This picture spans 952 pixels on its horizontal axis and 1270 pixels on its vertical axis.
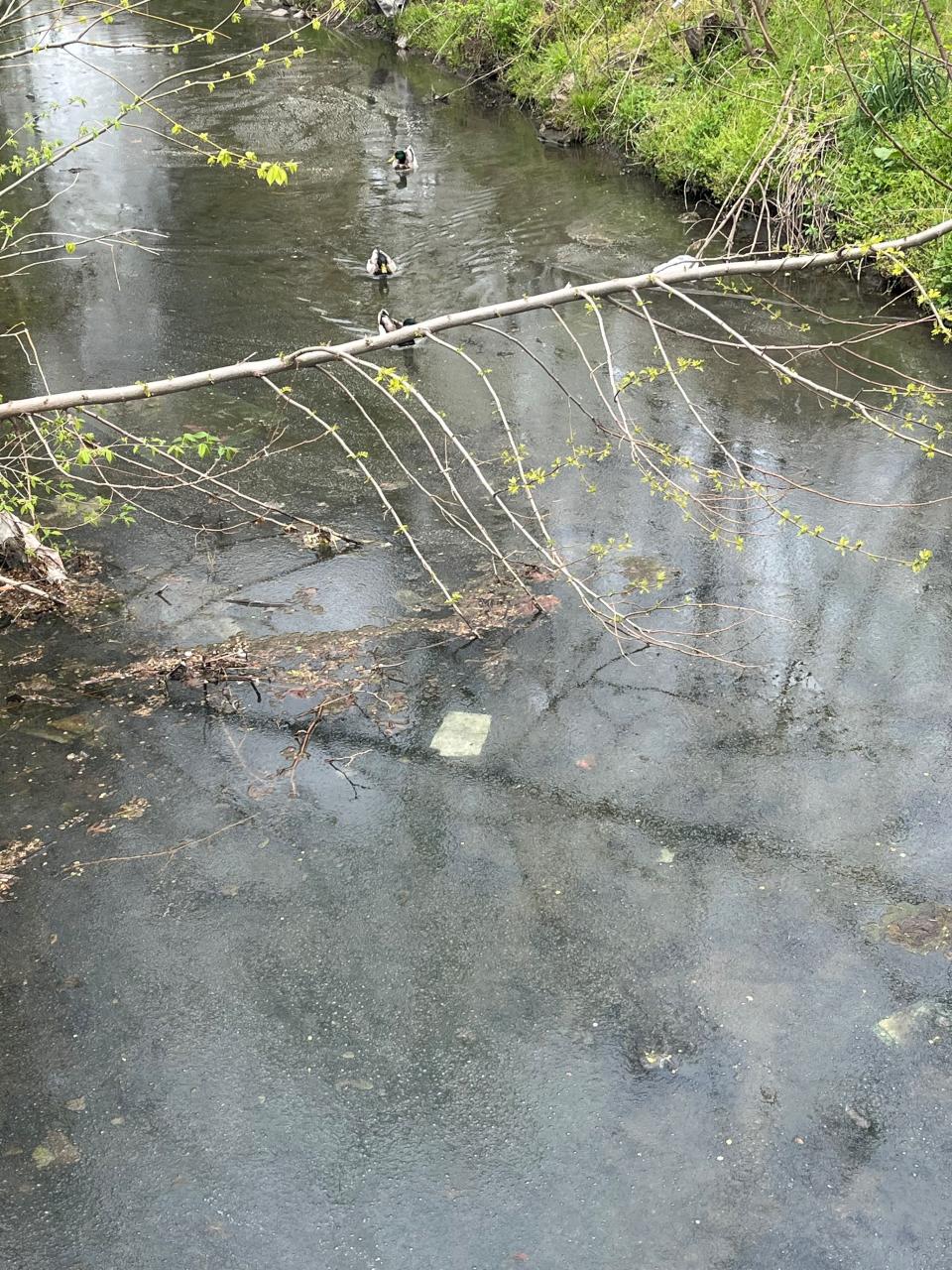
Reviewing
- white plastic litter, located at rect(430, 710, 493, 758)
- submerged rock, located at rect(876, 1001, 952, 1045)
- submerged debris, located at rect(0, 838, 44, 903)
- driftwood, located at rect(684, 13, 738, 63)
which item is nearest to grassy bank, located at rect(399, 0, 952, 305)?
driftwood, located at rect(684, 13, 738, 63)

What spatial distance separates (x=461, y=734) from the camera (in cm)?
555

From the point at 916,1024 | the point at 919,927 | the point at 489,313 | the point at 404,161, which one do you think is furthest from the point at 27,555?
the point at 404,161

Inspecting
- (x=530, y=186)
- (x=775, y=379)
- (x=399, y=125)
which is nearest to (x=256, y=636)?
(x=775, y=379)

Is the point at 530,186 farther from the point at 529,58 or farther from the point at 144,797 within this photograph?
the point at 144,797

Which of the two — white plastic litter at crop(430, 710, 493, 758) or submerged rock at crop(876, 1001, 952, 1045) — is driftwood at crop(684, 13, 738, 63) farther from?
submerged rock at crop(876, 1001, 952, 1045)

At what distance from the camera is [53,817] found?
16.7ft

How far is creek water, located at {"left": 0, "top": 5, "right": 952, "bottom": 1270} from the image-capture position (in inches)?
142

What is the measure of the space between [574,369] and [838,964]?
5.96m

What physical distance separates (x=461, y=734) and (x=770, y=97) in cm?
936

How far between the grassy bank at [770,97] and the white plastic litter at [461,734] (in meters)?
5.07

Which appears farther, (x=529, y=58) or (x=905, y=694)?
(x=529, y=58)

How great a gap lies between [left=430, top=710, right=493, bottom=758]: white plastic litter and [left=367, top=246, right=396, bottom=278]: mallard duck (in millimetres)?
6180

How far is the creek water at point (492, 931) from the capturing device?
3.61m

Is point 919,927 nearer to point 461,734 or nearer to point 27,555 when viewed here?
point 461,734
